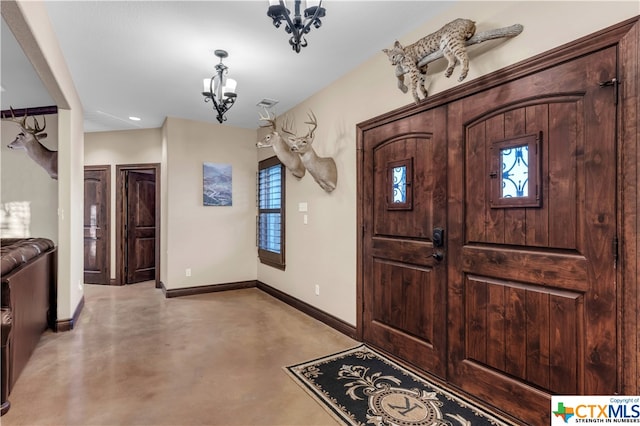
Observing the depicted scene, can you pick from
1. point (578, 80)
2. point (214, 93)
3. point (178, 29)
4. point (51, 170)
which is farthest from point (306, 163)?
point (51, 170)

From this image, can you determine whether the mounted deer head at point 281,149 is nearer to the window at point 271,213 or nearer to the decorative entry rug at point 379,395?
the window at point 271,213

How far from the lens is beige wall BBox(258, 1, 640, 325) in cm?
181

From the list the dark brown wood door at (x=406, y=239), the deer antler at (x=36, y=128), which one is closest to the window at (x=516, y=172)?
the dark brown wood door at (x=406, y=239)

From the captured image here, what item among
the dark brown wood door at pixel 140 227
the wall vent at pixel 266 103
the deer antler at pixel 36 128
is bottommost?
the dark brown wood door at pixel 140 227

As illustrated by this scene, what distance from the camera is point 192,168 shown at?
5.14 m

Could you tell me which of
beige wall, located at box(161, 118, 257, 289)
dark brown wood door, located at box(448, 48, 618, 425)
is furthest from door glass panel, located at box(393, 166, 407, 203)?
beige wall, located at box(161, 118, 257, 289)

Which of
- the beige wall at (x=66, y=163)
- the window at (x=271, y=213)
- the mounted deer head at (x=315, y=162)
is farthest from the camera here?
the window at (x=271, y=213)

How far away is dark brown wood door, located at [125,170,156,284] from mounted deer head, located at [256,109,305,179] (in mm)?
3566

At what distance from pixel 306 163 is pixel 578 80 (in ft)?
7.97

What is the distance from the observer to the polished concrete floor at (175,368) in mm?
2059

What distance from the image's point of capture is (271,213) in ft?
17.2

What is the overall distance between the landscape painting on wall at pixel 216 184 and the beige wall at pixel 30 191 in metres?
1.89

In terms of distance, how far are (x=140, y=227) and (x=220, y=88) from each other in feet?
13.6

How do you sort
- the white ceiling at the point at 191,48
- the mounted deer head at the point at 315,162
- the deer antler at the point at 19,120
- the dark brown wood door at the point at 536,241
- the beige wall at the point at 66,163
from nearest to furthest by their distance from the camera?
the dark brown wood door at the point at 536,241 → the white ceiling at the point at 191,48 → the beige wall at the point at 66,163 → the mounted deer head at the point at 315,162 → the deer antler at the point at 19,120
